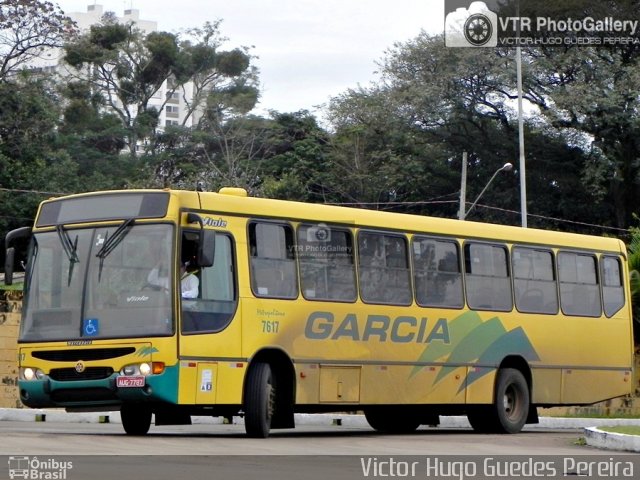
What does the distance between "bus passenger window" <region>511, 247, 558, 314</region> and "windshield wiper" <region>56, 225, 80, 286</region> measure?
7.12 m

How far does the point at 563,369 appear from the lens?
810 inches

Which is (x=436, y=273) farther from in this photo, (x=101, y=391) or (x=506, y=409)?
(x=101, y=391)

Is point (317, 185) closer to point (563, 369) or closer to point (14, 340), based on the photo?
point (14, 340)

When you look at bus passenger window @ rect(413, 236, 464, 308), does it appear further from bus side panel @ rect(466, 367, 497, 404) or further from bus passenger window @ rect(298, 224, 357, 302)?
bus passenger window @ rect(298, 224, 357, 302)

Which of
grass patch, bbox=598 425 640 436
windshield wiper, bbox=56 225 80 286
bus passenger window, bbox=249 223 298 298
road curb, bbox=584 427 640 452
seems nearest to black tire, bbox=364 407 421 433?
grass patch, bbox=598 425 640 436

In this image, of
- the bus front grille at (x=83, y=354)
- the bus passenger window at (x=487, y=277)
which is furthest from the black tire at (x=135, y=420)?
the bus passenger window at (x=487, y=277)

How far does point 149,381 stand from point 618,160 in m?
40.8

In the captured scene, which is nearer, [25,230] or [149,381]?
[149,381]

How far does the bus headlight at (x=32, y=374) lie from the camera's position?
1503cm

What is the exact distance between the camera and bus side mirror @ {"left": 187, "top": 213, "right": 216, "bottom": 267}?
14570 millimetres
